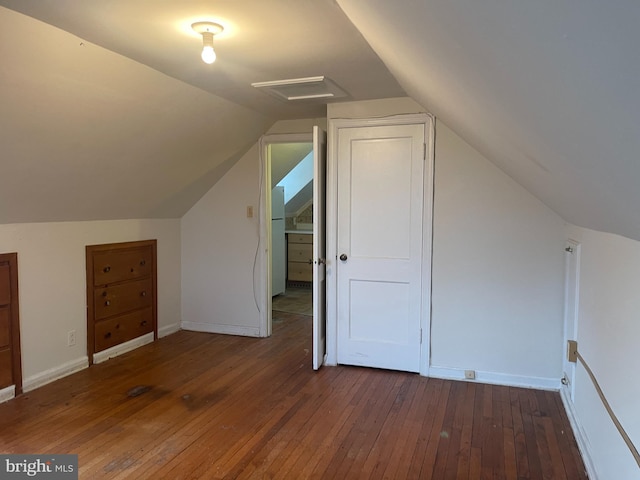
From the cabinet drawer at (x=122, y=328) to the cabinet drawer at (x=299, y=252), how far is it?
3.09 metres

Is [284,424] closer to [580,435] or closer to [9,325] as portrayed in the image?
[580,435]

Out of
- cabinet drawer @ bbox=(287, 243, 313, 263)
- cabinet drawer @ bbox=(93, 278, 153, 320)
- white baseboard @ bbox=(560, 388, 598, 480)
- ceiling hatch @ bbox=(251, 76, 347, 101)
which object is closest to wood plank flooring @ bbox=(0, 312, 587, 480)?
white baseboard @ bbox=(560, 388, 598, 480)

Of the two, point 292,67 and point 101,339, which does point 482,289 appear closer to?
point 292,67

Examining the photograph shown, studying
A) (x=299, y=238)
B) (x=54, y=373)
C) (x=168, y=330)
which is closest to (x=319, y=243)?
(x=168, y=330)

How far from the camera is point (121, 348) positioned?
153 inches

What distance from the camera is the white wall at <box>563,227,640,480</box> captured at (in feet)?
5.30


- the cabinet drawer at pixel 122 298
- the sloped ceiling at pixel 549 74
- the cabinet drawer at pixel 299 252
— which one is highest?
the sloped ceiling at pixel 549 74

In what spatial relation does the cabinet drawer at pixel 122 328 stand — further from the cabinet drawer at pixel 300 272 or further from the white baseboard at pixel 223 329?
the cabinet drawer at pixel 300 272

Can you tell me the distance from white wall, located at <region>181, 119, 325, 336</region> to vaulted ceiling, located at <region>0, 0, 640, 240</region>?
0.31 meters

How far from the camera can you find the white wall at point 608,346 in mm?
1616

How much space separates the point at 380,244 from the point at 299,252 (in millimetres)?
3678

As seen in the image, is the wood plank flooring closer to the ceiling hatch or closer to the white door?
the white door

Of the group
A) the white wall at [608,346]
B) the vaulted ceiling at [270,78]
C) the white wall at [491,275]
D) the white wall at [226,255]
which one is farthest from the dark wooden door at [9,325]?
the white wall at [608,346]

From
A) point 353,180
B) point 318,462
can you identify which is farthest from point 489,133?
point 318,462
